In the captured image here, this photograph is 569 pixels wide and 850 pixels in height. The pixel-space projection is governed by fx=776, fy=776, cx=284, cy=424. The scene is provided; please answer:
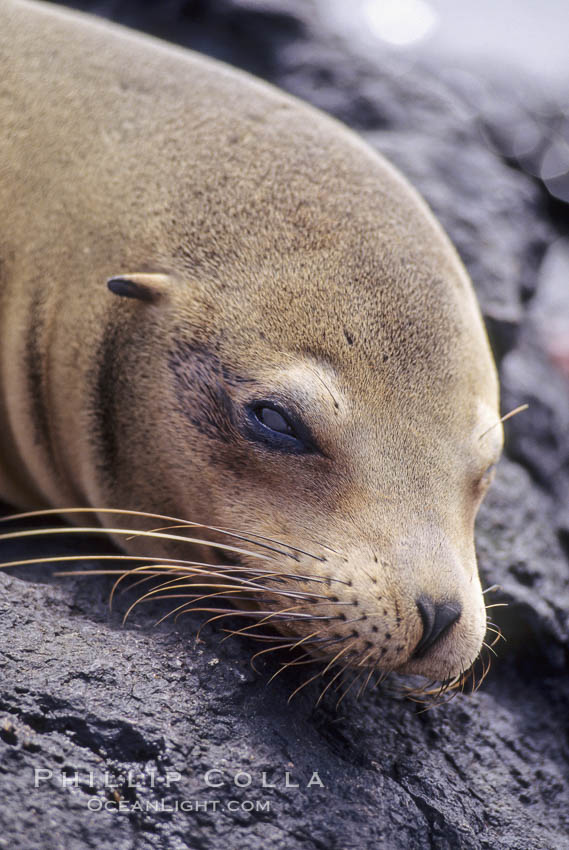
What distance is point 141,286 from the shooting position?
248 centimetres

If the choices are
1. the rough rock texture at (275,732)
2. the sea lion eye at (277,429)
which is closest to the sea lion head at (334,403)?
the sea lion eye at (277,429)

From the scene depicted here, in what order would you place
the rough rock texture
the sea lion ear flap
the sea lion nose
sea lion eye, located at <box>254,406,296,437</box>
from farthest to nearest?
the sea lion ear flap, sea lion eye, located at <box>254,406,296,437</box>, the sea lion nose, the rough rock texture

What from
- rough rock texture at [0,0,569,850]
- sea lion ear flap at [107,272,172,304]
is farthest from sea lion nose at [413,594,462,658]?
sea lion ear flap at [107,272,172,304]

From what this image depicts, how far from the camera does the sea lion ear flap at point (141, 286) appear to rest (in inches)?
97.6

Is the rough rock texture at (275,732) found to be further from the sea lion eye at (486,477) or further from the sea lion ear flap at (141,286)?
the sea lion ear flap at (141,286)

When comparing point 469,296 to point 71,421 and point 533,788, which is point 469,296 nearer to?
point 71,421

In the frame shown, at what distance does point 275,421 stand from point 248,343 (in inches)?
10.3

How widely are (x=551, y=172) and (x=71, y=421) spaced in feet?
16.6

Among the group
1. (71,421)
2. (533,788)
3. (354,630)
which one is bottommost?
(533,788)

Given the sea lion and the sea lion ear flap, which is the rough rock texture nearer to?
the sea lion

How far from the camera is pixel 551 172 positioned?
6.30m

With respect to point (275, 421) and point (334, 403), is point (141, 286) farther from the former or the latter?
point (334, 403)

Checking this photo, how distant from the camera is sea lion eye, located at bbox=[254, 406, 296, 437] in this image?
2.30 m

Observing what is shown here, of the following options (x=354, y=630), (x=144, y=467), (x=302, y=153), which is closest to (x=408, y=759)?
(x=354, y=630)
